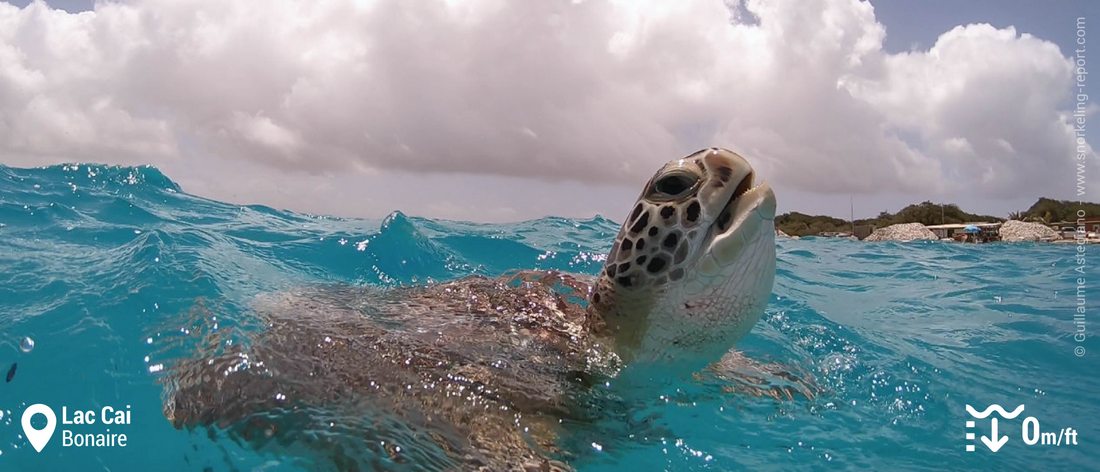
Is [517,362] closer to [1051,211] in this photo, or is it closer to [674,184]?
[674,184]

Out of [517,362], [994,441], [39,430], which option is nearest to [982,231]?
[994,441]

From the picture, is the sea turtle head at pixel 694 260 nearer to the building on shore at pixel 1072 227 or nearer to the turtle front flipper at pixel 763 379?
the turtle front flipper at pixel 763 379

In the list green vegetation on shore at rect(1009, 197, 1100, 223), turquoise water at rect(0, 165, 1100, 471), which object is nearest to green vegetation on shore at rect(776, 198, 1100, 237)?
green vegetation on shore at rect(1009, 197, 1100, 223)

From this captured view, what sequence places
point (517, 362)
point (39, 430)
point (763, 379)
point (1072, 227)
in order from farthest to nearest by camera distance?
point (1072, 227)
point (763, 379)
point (517, 362)
point (39, 430)

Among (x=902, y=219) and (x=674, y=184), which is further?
(x=902, y=219)

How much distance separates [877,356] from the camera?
18.2 ft

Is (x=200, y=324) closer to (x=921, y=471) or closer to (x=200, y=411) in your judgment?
(x=200, y=411)

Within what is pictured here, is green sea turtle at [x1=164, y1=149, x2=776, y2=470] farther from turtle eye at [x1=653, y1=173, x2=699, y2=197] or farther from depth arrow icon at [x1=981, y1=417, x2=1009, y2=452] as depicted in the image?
depth arrow icon at [x1=981, y1=417, x2=1009, y2=452]

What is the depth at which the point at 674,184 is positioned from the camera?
307 centimetres

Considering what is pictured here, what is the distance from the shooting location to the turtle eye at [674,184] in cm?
301

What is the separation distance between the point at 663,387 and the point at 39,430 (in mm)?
3620

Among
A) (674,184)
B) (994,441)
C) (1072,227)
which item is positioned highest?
(1072,227)

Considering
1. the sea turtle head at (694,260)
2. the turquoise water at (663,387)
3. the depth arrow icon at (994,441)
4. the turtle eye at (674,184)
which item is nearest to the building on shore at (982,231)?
the turquoise water at (663,387)

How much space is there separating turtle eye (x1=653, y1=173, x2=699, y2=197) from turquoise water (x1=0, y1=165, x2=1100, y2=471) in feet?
4.48
